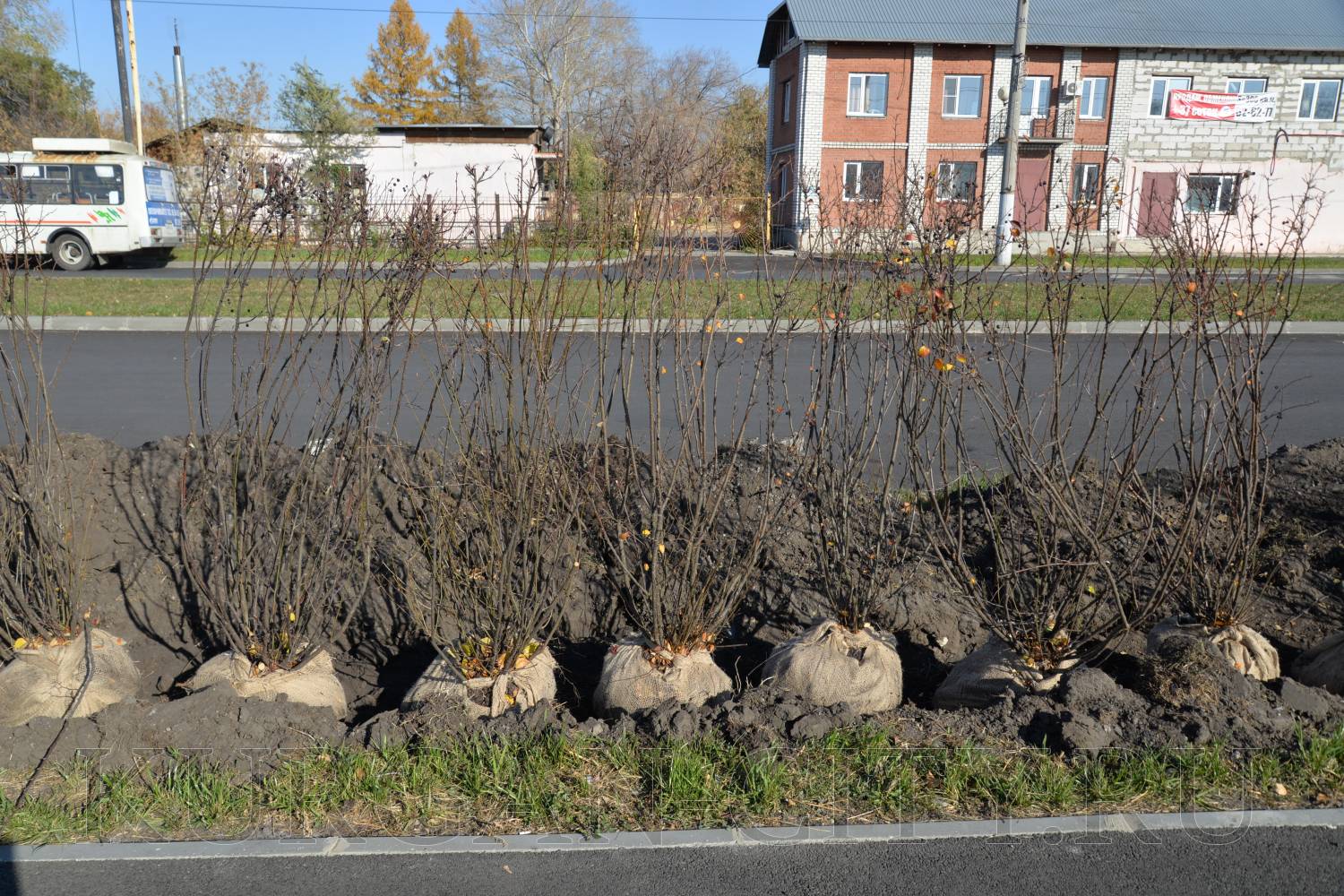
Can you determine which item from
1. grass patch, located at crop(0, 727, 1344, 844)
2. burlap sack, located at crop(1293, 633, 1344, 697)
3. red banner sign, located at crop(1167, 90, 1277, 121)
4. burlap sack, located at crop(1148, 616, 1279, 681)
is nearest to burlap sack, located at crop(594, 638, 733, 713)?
grass patch, located at crop(0, 727, 1344, 844)

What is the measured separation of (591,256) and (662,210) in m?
0.42

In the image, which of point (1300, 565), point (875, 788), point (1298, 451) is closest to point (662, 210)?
point (875, 788)

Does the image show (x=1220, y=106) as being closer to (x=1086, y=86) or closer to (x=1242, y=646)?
(x=1086, y=86)

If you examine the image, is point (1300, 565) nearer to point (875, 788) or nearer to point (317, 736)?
point (875, 788)

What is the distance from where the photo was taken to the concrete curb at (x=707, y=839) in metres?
2.83

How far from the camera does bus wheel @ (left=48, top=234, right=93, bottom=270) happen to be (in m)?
22.0

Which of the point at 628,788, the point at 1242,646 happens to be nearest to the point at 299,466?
the point at 628,788

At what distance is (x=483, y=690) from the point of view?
3617 mm

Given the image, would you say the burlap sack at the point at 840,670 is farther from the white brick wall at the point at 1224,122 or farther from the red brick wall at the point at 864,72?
the white brick wall at the point at 1224,122

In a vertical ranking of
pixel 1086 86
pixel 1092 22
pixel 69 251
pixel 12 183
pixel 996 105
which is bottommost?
pixel 69 251

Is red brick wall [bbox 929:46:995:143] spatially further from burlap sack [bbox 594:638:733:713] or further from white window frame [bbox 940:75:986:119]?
burlap sack [bbox 594:638:733:713]

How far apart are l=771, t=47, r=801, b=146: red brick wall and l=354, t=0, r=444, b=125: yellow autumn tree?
22463 millimetres

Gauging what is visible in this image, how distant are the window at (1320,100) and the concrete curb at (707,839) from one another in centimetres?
3719

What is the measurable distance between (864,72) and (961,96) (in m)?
3.24
